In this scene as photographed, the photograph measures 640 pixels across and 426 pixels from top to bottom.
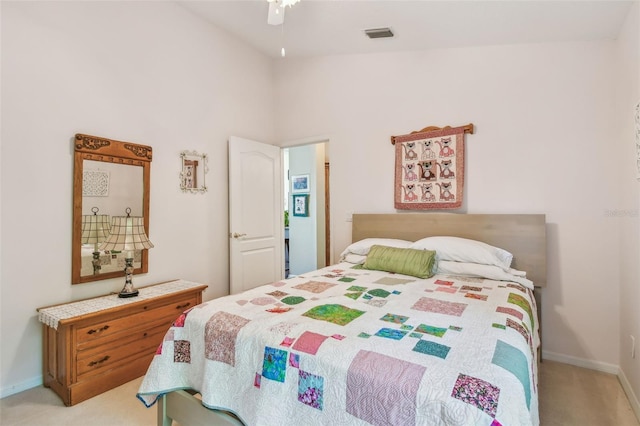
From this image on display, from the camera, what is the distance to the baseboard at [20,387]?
2.18 metres

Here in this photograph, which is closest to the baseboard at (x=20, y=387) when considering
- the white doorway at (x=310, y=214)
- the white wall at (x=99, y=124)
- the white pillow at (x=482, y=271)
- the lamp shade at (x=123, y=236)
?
the white wall at (x=99, y=124)

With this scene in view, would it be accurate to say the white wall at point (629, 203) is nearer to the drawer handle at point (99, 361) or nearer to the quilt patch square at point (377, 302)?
the quilt patch square at point (377, 302)

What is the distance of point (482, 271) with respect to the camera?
2492 mm

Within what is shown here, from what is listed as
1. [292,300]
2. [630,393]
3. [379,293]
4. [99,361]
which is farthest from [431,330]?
[99,361]

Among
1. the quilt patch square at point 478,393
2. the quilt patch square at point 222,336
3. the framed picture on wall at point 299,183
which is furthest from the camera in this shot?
the framed picture on wall at point 299,183

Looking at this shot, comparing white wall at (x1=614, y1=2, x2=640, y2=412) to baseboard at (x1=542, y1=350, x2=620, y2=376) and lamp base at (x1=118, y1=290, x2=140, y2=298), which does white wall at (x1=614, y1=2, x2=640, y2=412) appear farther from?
lamp base at (x1=118, y1=290, x2=140, y2=298)

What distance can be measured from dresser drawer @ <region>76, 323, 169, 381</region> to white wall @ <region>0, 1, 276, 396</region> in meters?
0.45

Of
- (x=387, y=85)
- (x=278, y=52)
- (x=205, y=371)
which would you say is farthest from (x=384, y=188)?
(x=205, y=371)

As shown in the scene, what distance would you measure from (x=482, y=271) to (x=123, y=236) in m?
2.70

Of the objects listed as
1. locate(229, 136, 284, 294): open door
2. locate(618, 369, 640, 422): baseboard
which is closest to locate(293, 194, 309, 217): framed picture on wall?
locate(229, 136, 284, 294): open door

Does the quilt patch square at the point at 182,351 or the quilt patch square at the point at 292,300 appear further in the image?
the quilt patch square at the point at 292,300

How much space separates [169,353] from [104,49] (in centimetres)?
241

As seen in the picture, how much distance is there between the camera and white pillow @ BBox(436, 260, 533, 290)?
2.43 m

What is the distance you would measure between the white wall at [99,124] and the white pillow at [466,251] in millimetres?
2233
